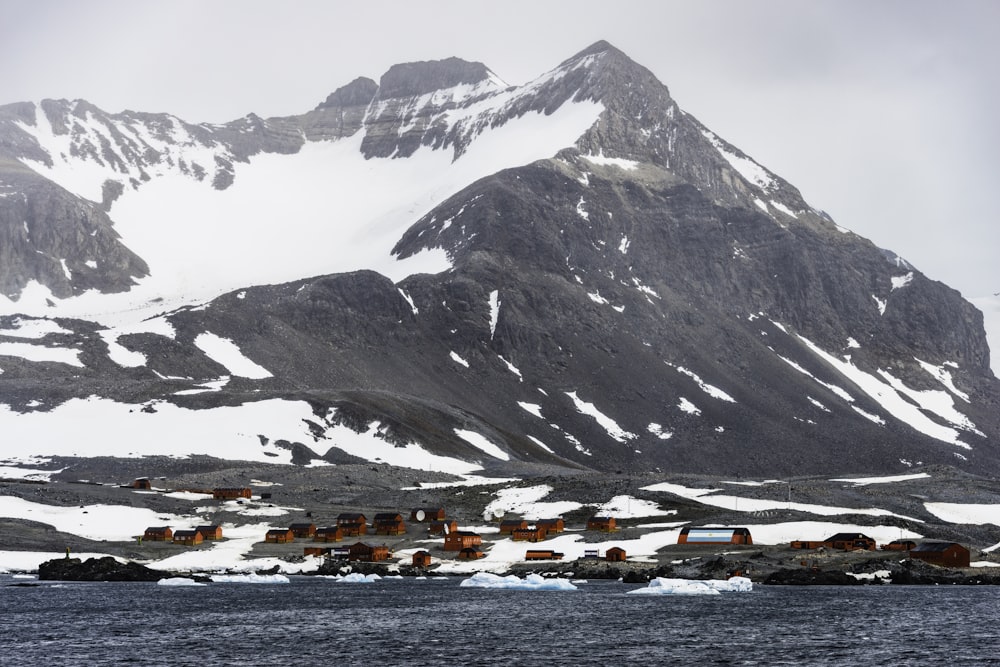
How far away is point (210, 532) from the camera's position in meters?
151

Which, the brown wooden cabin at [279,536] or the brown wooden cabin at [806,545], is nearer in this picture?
the brown wooden cabin at [806,545]

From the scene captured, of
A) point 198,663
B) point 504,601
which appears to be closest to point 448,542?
point 504,601

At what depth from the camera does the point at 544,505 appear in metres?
171

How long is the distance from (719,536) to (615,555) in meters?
11.9

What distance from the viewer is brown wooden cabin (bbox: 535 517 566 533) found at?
500ft

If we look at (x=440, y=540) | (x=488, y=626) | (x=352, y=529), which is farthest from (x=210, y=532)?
(x=488, y=626)

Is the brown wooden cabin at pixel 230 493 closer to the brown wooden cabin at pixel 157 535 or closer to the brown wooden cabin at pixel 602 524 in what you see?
the brown wooden cabin at pixel 157 535

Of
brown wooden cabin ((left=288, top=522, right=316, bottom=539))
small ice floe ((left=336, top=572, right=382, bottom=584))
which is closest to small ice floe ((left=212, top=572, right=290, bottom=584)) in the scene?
small ice floe ((left=336, top=572, right=382, bottom=584))

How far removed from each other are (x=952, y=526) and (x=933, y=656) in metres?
82.8

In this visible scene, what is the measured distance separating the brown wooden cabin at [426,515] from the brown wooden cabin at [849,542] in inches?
1982

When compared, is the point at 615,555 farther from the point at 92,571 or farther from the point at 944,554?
the point at 92,571

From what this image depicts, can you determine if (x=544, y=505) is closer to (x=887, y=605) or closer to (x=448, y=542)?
(x=448, y=542)

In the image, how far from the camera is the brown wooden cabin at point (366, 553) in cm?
13988

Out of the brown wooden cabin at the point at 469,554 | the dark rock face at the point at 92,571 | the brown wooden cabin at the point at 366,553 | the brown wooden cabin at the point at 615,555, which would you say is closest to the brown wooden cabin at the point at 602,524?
the brown wooden cabin at the point at 615,555
